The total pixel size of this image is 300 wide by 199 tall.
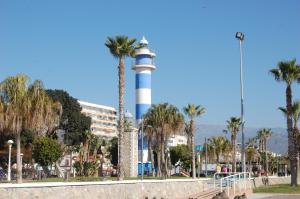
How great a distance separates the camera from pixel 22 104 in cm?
3494

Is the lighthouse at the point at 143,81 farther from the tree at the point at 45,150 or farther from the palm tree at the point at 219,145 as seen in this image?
the tree at the point at 45,150

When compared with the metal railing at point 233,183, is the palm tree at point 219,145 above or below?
above

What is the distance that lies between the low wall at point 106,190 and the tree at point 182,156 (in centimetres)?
6022

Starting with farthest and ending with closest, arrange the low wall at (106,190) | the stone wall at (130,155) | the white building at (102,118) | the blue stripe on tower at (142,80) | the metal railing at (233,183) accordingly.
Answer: the white building at (102,118)
the blue stripe on tower at (142,80)
the stone wall at (130,155)
the metal railing at (233,183)
the low wall at (106,190)

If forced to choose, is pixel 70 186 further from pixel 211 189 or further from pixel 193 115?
pixel 193 115

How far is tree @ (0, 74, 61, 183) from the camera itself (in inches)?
1367

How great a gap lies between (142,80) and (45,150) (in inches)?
1265

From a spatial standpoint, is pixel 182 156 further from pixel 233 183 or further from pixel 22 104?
pixel 22 104

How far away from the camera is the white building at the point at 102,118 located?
175 metres

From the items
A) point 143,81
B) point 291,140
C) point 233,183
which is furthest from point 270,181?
point 143,81

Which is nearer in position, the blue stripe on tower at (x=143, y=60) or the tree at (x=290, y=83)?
the tree at (x=290, y=83)

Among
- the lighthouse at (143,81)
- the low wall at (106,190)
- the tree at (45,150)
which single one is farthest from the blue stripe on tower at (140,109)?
the low wall at (106,190)

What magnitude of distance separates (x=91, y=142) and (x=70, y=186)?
6818cm

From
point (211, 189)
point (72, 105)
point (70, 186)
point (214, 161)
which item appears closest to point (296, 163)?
point (211, 189)
